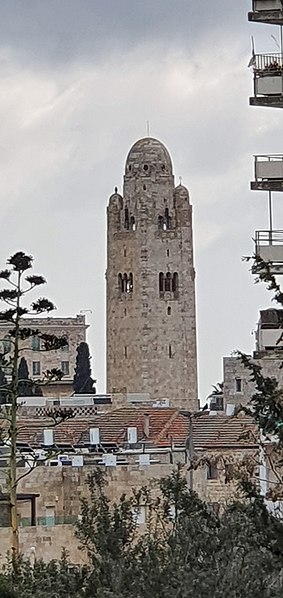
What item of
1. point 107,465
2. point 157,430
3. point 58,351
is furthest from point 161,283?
point 107,465

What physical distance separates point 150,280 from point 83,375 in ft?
19.5

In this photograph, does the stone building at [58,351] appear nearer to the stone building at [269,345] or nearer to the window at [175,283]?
the window at [175,283]

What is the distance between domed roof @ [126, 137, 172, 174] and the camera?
70.1m

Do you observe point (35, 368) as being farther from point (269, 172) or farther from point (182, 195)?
point (269, 172)

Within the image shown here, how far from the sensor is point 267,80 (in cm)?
1803

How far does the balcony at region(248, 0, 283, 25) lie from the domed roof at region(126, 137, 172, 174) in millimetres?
51526

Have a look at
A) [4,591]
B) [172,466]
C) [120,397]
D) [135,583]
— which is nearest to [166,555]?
[135,583]

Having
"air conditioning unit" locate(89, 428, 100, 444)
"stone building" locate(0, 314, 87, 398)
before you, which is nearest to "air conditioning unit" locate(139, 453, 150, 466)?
"air conditioning unit" locate(89, 428, 100, 444)

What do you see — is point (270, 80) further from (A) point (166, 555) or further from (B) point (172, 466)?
(B) point (172, 466)

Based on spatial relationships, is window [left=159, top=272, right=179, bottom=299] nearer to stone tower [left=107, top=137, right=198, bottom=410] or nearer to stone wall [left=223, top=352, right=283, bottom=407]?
stone tower [left=107, top=137, right=198, bottom=410]

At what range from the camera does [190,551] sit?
11.1 m

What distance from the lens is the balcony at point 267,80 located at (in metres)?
18.0

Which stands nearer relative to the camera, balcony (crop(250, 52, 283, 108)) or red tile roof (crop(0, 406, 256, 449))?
balcony (crop(250, 52, 283, 108))

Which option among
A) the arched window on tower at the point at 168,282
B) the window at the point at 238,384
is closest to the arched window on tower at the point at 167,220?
the arched window on tower at the point at 168,282
